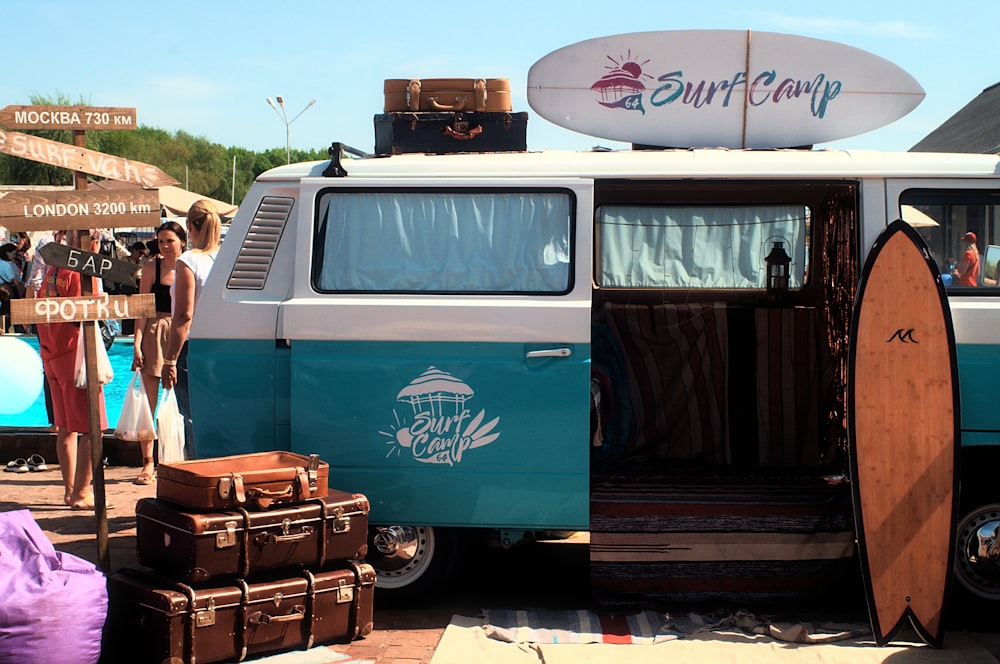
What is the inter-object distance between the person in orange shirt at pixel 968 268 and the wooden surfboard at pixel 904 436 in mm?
266

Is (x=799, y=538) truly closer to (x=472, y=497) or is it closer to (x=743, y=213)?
(x=472, y=497)

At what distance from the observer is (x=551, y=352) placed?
4.97 metres

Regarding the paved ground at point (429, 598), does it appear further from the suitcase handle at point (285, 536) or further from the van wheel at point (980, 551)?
the suitcase handle at point (285, 536)

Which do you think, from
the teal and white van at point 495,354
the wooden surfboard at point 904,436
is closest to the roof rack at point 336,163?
the teal and white van at point 495,354

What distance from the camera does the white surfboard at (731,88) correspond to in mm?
5570

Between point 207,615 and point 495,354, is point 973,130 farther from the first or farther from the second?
point 207,615

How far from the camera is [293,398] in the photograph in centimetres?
508

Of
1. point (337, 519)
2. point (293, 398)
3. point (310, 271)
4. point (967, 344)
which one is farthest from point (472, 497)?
point (967, 344)

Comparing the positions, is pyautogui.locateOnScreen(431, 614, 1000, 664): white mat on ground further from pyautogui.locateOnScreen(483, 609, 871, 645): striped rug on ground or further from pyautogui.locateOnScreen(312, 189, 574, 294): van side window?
pyautogui.locateOnScreen(312, 189, 574, 294): van side window

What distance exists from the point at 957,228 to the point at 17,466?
23.6 ft

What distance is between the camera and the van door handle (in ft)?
16.3

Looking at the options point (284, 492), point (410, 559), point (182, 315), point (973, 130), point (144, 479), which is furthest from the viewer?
point (973, 130)

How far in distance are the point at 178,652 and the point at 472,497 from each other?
1457 millimetres

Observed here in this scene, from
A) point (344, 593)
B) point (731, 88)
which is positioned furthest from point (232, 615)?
point (731, 88)
